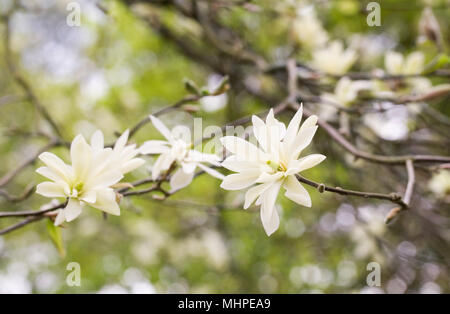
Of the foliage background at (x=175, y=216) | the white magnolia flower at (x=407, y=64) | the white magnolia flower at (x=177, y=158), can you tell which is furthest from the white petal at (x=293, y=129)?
the foliage background at (x=175, y=216)

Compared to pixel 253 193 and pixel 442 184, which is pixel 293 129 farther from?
pixel 442 184

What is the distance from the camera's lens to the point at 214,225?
8.73 ft

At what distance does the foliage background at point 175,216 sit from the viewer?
7.65 feet

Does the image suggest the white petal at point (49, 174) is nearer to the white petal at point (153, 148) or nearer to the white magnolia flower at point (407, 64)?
the white petal at point (153, 148)

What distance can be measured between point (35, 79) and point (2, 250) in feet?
4.19

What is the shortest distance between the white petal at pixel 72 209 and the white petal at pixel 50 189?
3 centimetres

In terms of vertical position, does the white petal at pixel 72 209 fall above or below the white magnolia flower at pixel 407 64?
below

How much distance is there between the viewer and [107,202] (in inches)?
28.5

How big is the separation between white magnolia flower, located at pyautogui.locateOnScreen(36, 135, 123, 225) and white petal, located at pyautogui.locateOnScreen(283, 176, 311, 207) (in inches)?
10.9

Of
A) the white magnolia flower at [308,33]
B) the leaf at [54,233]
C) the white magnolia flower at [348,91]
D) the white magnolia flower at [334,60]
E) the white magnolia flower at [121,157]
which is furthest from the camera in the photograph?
the white magnolia flower at [308,33]

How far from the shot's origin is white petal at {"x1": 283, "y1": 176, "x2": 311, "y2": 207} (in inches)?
26.3

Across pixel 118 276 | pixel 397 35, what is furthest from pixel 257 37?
pixel 118 276

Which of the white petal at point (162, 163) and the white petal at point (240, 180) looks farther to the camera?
the white petal at point (162, 163)

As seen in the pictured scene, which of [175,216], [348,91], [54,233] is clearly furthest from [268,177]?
[175,216]
